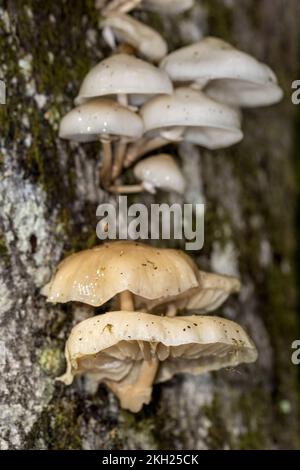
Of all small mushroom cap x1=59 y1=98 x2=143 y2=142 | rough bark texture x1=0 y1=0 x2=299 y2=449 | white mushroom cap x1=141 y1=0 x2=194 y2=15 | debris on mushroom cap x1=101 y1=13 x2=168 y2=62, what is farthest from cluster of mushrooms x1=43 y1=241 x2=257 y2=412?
white mushroom cap x1=141 y1=0 x2=194 y2=15

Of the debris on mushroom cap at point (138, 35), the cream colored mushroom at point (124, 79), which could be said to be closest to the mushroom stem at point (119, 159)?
the cream colored mushroom at point (124, 79)

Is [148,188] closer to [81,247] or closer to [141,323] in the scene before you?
[81,247]

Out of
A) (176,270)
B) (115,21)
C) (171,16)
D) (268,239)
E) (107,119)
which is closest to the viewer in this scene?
(176,270)

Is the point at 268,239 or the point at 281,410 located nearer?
the point at 281,410

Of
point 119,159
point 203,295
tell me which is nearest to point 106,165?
point 119,159

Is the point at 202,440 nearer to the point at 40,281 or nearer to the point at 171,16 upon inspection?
the point at 40,281

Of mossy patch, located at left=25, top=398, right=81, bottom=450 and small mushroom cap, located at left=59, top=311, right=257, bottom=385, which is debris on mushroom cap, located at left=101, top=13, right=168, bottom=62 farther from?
mossy patch, located at left=25, top=398, right=81, bottom=450
